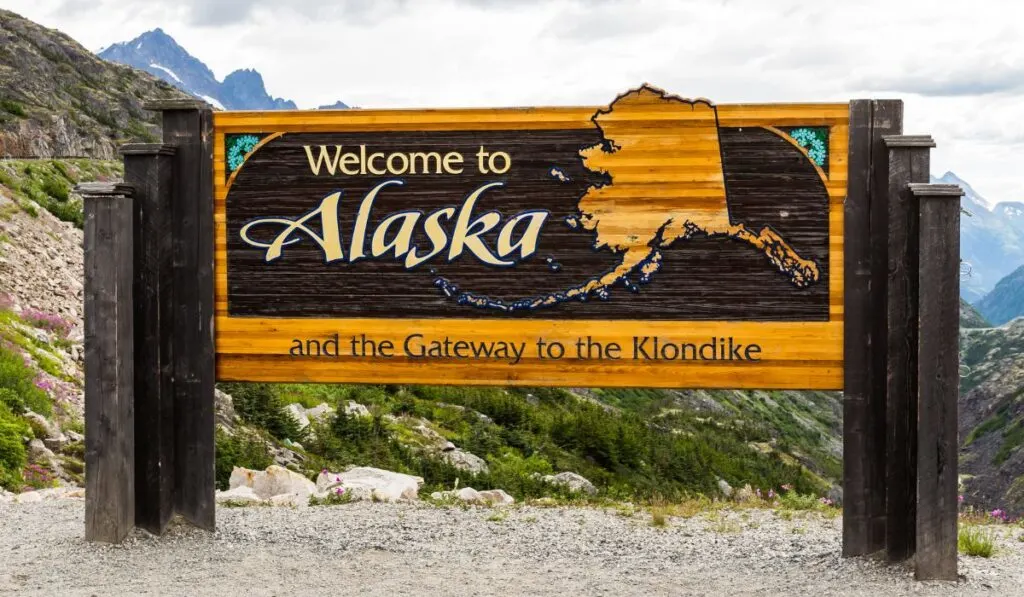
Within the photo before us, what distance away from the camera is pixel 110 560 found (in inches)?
334

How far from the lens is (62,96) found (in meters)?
84.3

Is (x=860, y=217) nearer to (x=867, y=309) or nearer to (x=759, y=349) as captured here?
(x=867, y=309)

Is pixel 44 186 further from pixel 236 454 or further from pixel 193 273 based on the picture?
pixel 193 273

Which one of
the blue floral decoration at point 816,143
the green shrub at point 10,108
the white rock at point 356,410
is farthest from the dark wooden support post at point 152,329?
the green shrub at point 10,108

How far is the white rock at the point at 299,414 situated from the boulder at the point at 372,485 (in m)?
6.03

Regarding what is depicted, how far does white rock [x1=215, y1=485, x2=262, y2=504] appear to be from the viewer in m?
11.3

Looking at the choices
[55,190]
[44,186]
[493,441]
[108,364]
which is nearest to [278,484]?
[108,364]

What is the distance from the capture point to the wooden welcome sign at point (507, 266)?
8469mm

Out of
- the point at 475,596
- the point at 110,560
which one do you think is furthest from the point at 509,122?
the point at 110,560

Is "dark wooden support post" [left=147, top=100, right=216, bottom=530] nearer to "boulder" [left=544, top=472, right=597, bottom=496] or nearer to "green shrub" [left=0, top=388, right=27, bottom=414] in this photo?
"green shrub" [left=0, top=388, right=27, bottom=414]

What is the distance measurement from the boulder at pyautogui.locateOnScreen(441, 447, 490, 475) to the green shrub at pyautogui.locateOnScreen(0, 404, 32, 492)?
7378 mm

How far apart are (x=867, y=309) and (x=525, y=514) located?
439 centimetres

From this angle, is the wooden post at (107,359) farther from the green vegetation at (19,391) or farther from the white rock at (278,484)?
the green vegetation at (19,391)

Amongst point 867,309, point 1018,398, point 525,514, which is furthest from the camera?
point 1018,398
